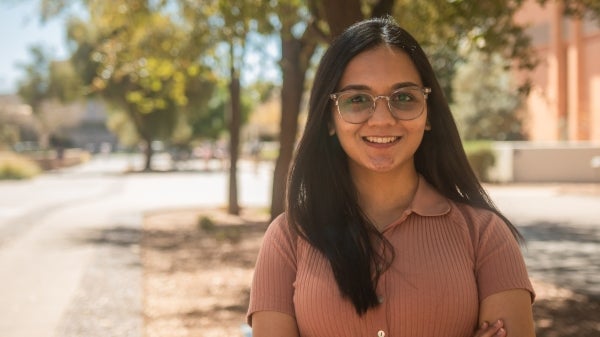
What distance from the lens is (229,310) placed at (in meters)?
6.90

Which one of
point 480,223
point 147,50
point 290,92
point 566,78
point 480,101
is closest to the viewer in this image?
point 480,223

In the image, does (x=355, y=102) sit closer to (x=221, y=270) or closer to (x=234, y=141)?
(x=221, y=270)

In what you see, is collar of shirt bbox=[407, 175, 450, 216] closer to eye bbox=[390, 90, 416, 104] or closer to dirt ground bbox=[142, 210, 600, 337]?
eye bbox=[390, 90, 416, 104]

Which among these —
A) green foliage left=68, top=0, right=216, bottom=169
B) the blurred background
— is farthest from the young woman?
green foliage left=68, top=0, right=216, bottom=169

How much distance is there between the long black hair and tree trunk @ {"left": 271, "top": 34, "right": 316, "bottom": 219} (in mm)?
7438

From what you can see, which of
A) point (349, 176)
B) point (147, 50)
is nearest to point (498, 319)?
point (349, 176)

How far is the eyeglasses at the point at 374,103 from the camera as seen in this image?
6.96 feet

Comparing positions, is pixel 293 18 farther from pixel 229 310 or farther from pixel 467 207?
pixel 467 207

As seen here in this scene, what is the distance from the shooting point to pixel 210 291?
782 cm

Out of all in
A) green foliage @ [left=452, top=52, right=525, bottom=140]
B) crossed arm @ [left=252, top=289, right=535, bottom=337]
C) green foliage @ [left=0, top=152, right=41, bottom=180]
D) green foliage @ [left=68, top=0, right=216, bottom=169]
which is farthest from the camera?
green foliage @ [left=452, top=52, right=525, bottom=140]

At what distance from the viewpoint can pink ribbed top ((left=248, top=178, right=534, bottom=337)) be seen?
196 cm

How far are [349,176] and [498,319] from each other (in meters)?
0.60

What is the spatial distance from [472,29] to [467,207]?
5.73 metres

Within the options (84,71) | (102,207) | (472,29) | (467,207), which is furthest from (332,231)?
(84,71)
